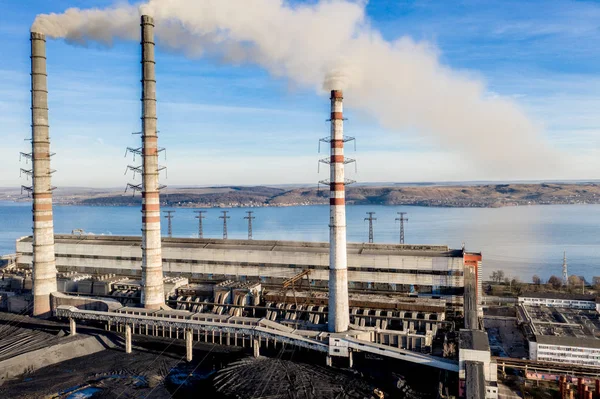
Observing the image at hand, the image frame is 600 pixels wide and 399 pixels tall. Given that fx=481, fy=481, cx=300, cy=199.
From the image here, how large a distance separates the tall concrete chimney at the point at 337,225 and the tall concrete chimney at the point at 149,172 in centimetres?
977

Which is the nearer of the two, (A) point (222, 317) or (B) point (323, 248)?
(A) point (222, 317)

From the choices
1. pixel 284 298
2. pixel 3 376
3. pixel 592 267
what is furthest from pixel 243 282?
pixel 592 267

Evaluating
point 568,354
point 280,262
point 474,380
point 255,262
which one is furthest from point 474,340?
point 255,262

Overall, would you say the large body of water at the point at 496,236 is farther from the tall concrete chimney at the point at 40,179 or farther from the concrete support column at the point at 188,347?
the tall concrete chimney at the point at 40,179

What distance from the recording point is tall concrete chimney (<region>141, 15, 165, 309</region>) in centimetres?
2441

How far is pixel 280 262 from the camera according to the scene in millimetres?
27984

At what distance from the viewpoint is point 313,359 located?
2033 centimetres

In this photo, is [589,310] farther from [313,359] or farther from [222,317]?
[222,317]

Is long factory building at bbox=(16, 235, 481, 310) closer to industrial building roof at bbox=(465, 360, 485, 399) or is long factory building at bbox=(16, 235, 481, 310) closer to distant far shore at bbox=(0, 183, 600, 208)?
industrial building roof at bbox=(465, 360, 485, 399)

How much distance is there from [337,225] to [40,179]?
1678 cm

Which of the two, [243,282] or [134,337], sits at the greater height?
[243,282]

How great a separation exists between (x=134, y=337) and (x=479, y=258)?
18110mm

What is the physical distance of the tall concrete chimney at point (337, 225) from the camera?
20.0 m

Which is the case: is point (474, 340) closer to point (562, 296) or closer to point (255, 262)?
point (562, 296)
